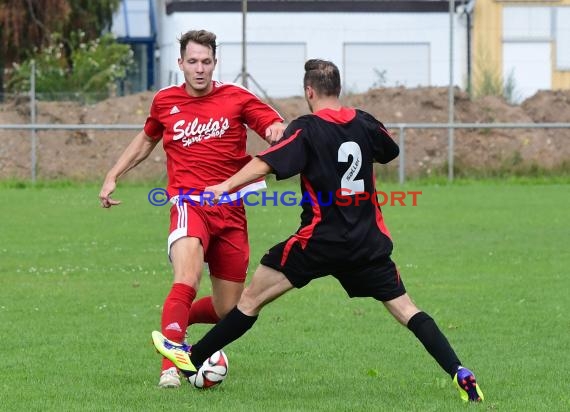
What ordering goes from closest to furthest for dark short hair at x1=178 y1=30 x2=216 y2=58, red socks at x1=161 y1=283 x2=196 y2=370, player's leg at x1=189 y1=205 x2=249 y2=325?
red socks at x1=161 y1=283 x2=196 y2=370 → dark short hair at x1=178 y1=30 x2=216 y2=58 → player's leg at x1=189 y1=205 x2=249 y2=325

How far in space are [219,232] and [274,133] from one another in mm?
707

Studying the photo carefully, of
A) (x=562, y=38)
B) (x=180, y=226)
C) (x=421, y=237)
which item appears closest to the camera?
(x=180, y=226)

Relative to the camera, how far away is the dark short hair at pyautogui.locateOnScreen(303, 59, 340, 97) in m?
6.73

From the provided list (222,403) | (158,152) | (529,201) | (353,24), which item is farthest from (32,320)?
(353,24)

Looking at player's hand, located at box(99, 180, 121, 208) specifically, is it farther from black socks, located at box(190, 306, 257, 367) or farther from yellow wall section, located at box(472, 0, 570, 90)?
yellow wall section, located at box(472, 0, 570, 90)

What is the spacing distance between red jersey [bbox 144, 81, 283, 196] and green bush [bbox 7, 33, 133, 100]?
22202 mm

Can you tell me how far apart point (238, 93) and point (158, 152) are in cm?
2008

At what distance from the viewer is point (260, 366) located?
8016mm

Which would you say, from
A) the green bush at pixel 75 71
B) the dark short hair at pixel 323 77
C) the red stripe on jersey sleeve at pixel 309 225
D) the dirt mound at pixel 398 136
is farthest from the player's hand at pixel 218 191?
the green bush at pixel 75 71

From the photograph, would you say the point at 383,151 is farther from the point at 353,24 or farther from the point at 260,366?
the point at 353,24

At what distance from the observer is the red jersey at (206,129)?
776 centimetres

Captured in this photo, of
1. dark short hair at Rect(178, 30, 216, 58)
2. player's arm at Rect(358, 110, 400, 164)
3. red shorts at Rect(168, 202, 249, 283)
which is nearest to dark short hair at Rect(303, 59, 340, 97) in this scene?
player's arm at Rect(358, 110, 400, 164)

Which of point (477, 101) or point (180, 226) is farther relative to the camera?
point (477, 101)

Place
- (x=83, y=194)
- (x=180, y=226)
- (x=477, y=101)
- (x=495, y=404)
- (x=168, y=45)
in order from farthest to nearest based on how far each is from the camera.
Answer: (x=168, y=45), (x=477, y=101), (x=83, y=194), (x=180, y=226), (x=495, y=404)
